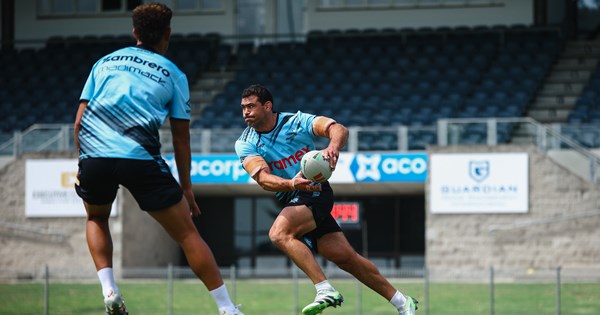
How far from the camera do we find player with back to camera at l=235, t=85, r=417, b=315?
938 cm

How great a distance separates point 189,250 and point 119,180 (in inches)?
26.8

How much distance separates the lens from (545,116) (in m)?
32.2

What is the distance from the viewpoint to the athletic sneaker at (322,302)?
354 inches

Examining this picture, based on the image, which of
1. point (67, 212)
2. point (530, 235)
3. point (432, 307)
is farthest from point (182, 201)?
point (67, 212)

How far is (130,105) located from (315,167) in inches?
78.9

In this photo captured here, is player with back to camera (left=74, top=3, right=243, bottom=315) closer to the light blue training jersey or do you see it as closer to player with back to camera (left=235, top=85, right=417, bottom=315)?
player with back to camera (left=235, top=85, right=417, bottom=315)

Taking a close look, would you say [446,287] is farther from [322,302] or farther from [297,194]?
[322,302]

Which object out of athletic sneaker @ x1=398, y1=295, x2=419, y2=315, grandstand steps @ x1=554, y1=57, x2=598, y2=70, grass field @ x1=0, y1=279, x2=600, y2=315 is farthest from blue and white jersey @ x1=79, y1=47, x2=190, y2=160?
grandstand steps @ x1=554, y1=57, x2=598, y2=70

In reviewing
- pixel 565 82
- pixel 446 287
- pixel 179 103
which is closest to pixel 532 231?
pixel 446 287

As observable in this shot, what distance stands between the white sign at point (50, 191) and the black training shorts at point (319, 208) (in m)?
21.3

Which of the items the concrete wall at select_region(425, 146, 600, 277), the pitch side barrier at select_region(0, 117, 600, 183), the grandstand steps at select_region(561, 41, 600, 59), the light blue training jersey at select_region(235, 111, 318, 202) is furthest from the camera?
the grandstand steps at select_region(561, 41, 600, 59)

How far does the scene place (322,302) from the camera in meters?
9.02

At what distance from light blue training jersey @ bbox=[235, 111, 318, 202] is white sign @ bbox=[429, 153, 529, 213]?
18.8 meters

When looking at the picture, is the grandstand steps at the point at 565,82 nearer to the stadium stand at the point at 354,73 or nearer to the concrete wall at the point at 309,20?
the stadium stand at the point at 354,73
